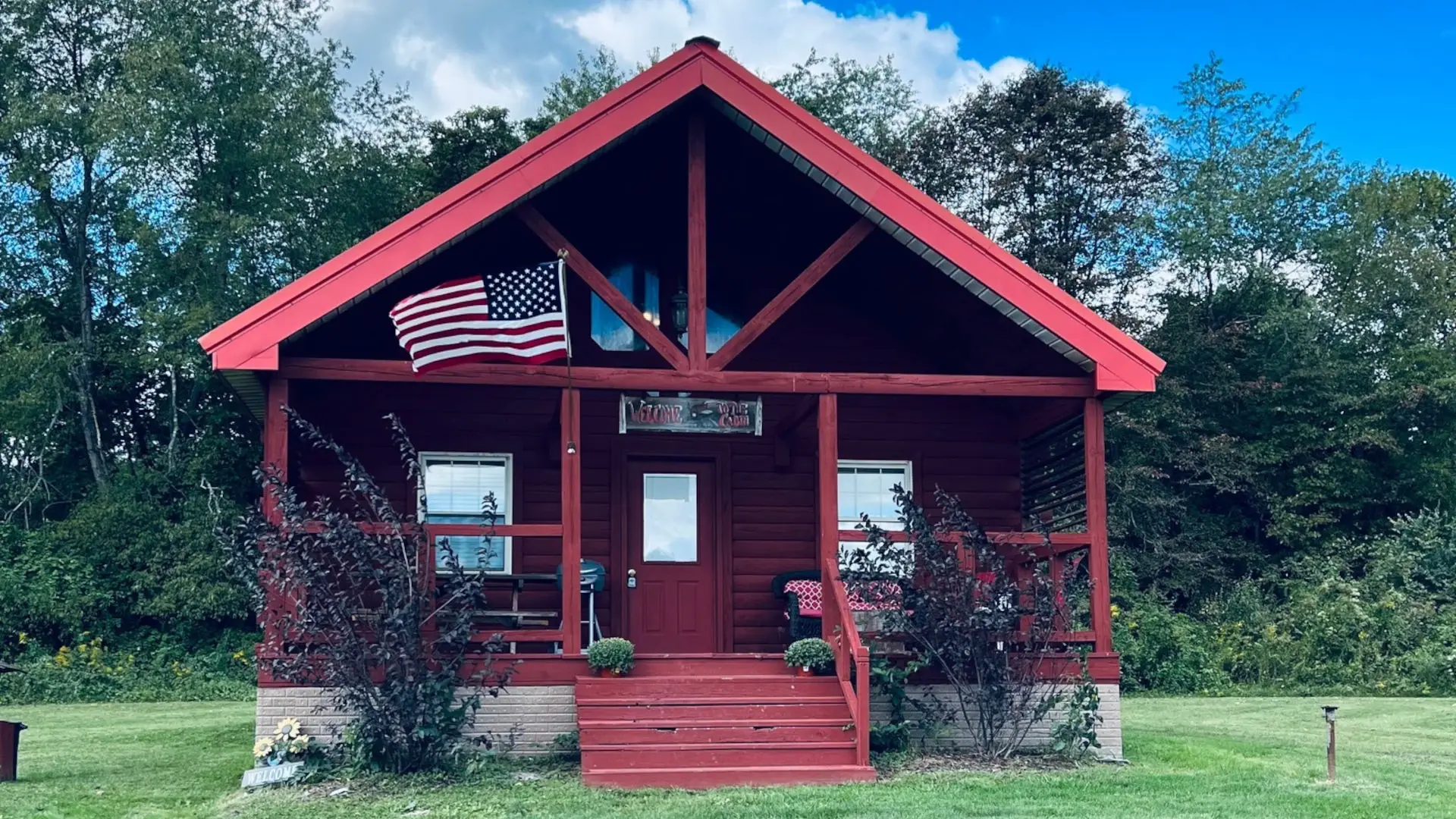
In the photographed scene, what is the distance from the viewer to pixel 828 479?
39.1 feet

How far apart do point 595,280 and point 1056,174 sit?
1908 centimetres

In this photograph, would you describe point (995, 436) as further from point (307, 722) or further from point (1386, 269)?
point (1386, 269)

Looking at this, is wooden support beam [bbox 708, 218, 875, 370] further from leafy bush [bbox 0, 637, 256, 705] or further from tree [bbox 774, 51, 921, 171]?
tree [bbox 774, 51, 921, 171]

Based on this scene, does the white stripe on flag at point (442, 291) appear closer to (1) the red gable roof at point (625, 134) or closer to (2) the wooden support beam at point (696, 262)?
(1) the red gable roof at point (625, 134)

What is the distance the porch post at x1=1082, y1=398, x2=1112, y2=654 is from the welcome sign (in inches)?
133

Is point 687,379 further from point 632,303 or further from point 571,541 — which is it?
point 632,303

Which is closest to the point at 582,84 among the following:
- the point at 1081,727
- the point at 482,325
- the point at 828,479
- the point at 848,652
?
the point at 828,479

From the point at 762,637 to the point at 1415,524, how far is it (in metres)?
14.2

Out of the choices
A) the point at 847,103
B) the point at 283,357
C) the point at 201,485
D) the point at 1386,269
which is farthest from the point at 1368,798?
the point at 847,103

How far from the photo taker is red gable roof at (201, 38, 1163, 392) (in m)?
10.8

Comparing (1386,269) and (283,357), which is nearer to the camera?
(283,357)

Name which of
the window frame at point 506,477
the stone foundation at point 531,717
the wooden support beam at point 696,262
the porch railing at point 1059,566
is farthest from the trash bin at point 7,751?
the porch railing at point 1059,566

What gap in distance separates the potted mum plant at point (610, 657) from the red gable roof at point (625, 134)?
312 centimetres

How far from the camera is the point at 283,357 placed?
36.8 feet
